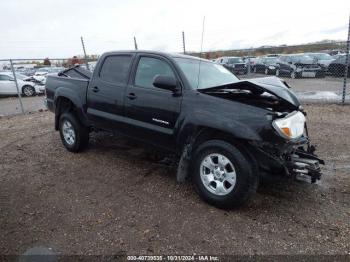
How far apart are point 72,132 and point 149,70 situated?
84.0 inches

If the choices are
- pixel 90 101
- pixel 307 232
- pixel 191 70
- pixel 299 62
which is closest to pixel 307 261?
pixel 307 232

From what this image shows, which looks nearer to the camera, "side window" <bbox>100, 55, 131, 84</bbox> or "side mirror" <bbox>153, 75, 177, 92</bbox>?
"side mirror" <bbox>153, 75, 177, 92</bbox>

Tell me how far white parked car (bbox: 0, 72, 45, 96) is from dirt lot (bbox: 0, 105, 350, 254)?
13.0 m

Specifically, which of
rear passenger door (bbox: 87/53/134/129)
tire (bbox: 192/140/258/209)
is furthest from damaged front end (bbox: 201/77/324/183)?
rear passenger door (bbox: 87/53/134/129)

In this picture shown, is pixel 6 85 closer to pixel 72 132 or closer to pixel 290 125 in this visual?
pixel 72 132

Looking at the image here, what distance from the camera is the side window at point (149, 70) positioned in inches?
182

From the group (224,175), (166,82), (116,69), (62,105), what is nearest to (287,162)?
(224,175)

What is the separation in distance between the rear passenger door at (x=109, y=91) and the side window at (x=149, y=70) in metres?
0.24

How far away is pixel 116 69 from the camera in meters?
5.29

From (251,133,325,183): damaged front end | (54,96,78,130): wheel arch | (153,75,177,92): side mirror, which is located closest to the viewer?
(251,133,325,183): damaged front end

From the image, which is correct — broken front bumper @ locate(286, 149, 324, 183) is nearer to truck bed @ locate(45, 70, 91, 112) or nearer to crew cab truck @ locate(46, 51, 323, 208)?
crew cab truck @ locate(46, 51, 323, 208)

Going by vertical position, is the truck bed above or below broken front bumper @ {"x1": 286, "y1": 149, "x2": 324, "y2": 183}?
above

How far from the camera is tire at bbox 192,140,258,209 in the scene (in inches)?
146

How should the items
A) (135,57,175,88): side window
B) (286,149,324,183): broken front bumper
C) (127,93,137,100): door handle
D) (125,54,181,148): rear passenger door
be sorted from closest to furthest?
(286,149,324,183): broken front bumper < (125,54,181,148): rear passenger door < (135,57,175,88): side window < (127,93,137,100): door handle
